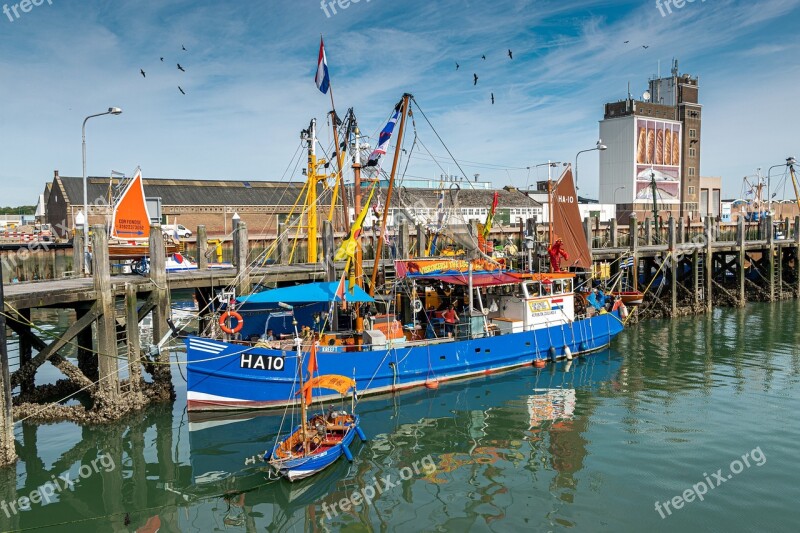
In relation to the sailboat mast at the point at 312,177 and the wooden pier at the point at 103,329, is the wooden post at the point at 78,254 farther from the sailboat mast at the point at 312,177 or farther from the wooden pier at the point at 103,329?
the sailboat mast at the point at 312,177

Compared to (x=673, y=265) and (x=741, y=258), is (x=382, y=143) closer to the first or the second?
(x=673, y=265)

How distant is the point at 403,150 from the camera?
74.9ft

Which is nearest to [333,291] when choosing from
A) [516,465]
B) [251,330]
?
[251,330]

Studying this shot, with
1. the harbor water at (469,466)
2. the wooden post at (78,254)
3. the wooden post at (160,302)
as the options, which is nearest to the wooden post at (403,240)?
the harbor water at (469,466)

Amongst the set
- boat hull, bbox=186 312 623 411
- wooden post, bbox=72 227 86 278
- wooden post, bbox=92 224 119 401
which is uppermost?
wooden post, bbox=72 227 86 278

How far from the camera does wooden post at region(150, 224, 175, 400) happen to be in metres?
19.9

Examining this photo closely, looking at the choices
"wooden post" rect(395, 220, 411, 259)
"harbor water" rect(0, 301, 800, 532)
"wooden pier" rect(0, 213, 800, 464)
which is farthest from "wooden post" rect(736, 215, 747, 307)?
"wooden post" rect(395, 220, 411, 259)

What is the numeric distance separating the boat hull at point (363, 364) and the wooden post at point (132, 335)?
2.23 m

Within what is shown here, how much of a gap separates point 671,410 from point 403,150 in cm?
1282

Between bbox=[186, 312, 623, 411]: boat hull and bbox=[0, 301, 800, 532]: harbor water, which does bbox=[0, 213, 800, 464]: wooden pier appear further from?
bbox=[186, 312, 623, 411]: boat hull

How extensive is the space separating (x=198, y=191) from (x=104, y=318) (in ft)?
141

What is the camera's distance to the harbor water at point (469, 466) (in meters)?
12.6

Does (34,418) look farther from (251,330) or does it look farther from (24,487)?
(251,330)

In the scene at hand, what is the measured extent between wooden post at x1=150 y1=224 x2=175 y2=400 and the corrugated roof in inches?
1309
